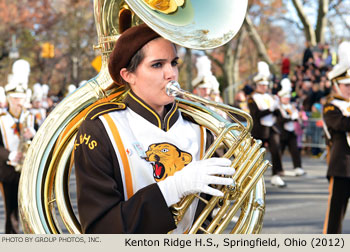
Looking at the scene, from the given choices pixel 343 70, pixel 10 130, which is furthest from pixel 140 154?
pixel 343 70

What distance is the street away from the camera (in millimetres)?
5855

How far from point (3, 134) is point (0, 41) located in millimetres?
27751

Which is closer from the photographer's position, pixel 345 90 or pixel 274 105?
pixel 345 90

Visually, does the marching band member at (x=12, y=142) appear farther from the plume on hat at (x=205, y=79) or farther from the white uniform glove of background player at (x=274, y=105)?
the white uniform glove of background player at (x=274, y=105)

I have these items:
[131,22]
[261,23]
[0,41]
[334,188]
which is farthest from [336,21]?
[131,22]

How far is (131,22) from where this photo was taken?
2418 millimetres

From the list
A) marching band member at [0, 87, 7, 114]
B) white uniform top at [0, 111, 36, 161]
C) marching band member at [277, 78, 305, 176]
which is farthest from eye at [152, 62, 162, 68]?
marching band member at [277, 78, 305, 176]

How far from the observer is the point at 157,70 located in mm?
2080

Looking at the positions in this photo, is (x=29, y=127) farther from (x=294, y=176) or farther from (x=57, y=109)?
(x=294, y=176)

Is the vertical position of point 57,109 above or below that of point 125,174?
above

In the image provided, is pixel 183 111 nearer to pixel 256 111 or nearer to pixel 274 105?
pixel 256 111

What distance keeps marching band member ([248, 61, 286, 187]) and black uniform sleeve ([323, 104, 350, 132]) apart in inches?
149

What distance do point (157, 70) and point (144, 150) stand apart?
0.31 meters

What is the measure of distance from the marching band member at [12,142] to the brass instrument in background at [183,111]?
2761 mm
